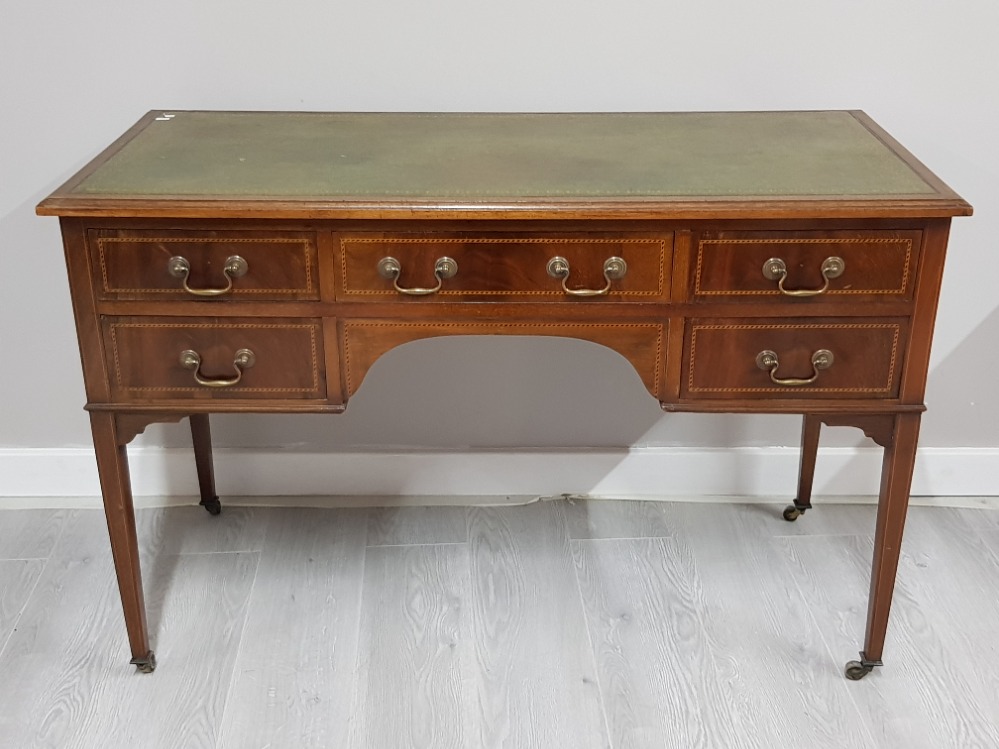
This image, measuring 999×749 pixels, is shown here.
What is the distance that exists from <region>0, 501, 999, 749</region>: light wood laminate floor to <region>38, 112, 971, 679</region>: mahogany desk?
404 mm

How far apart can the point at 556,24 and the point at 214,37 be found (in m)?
0.64

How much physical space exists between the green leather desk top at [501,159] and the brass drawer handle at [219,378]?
242mm

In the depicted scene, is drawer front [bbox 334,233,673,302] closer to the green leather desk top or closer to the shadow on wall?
the green leather desk top

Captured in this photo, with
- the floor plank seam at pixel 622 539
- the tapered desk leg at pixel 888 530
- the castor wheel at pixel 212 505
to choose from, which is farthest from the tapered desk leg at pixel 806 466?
the castor wheel at pixel 212 505

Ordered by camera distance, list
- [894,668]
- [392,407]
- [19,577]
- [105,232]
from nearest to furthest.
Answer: [105,232] → [894,668] → [19,577] → [392,407]

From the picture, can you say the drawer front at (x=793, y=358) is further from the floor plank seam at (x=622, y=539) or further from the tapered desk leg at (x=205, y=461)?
the tapered desk leg at (x=205, y=461)

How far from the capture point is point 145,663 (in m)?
1.96

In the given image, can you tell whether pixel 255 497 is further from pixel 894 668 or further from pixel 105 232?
pixel 894 668

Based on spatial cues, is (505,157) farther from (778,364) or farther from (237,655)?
(237,655)

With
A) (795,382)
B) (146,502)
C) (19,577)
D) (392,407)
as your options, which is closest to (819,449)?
(795,382)

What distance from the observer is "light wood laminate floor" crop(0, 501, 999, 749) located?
1853 mm

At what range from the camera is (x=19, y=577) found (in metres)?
2.21

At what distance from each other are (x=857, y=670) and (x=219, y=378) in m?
1.20

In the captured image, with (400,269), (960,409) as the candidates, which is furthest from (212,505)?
(960,409)
